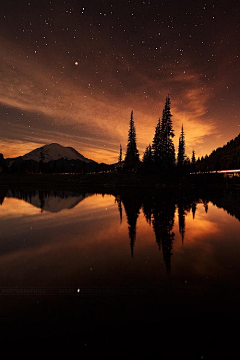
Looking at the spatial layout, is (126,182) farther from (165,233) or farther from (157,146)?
(165,233)

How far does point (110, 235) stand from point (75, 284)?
4276mm

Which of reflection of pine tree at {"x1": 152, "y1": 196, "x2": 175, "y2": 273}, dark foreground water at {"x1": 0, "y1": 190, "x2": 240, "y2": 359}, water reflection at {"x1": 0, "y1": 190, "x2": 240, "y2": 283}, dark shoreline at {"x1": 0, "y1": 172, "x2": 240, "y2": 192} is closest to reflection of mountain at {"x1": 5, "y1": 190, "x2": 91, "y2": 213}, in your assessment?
water reflection at {"x1": 0, "y1": 190, "x2": 240, "y2": 283}

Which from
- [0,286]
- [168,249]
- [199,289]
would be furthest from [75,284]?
[168,249]

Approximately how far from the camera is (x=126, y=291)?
4.48m

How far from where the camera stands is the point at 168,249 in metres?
7.20

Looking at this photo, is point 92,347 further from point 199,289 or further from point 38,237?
point 38,237

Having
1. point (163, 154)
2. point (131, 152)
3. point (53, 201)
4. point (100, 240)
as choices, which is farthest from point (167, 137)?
point (100, 240)

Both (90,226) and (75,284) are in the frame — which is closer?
(75,284)

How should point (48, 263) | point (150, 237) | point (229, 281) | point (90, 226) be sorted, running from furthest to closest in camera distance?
point (90, 226), point (150, 237), point (48, 263), point (229, 281)

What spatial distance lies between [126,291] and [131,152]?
60816 millimetres

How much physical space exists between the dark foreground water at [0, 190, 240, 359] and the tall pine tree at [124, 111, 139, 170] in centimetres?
5431

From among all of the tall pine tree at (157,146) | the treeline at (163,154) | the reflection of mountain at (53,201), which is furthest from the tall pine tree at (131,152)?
the reflection of mountain at (53,201)

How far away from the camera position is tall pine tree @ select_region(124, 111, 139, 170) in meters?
62.8

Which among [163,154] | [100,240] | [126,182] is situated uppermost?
[163,154]
